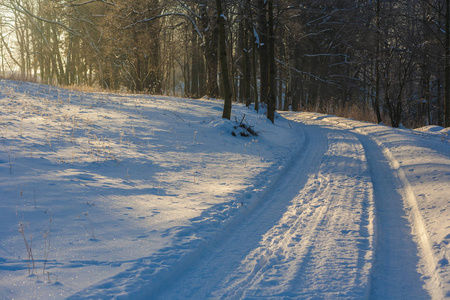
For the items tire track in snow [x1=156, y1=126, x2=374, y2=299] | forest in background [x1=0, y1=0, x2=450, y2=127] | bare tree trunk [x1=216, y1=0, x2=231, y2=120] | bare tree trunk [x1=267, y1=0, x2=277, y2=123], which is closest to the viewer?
tire track in snow [x1=156, y1=126, x2=374, y2=299]

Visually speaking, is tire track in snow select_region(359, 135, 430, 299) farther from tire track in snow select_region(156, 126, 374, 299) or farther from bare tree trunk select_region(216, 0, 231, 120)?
bare tree trunk select_region(216, 0, 231, 120)

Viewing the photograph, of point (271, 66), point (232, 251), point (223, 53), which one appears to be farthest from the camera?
point (271, 66)

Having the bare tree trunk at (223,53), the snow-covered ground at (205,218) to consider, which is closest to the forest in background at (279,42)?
the bare tree trunk at (223,53)

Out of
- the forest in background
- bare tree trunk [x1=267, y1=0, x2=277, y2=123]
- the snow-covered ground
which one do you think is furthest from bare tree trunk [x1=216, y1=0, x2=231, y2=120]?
bare tree trunk [x1=267, y1=0, x2=277, y2=123]

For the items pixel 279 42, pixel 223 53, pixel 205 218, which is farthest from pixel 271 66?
pixel 279 42

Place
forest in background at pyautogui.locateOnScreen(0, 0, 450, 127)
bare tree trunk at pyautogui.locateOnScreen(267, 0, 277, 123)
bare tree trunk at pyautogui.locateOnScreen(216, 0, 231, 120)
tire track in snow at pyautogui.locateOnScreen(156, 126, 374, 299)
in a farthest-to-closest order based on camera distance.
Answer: forest in background at pyautogui.locateOnScreen(0, 0, 450, 127) < bare tree trunk at pyautogui.locateOnScreen(267, 0, 277, 123) < bare tree trunk at pyautogui.locateOnScreen(216, 0, 231, 120) < tire track in snow at pyautogui.locateOnScreen(156, 126, 374, 299)

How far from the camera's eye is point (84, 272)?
312 cm

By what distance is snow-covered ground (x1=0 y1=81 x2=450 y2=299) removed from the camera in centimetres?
306

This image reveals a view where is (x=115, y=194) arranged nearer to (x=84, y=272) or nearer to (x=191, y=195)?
(x=191, y=195)

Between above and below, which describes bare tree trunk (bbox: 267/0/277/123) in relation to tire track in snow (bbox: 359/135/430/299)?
above

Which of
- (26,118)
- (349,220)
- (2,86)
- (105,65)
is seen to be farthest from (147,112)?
(105,65)

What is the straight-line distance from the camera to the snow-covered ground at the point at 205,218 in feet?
10.0

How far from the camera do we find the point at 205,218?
4660mm

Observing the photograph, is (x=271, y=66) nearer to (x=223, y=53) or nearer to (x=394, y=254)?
(x=223, y=53)
